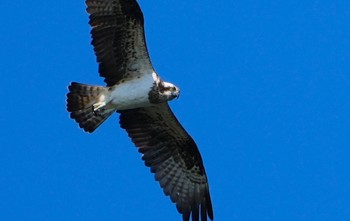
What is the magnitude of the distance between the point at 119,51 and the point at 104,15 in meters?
0.48

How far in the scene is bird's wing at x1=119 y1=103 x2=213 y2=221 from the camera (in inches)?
461

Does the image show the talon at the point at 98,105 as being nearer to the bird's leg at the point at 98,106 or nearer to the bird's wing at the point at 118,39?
the bird's leg at the point at 98,106

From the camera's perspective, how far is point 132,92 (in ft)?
35.6

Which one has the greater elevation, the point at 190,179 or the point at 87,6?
the point at 87,6

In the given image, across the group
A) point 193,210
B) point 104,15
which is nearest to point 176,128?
point 193,210

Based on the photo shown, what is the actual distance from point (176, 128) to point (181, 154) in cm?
39

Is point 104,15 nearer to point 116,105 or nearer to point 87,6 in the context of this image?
point 87,6

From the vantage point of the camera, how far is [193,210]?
11.9 metres

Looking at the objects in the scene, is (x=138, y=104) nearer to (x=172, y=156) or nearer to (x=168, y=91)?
(x=168, y=91)

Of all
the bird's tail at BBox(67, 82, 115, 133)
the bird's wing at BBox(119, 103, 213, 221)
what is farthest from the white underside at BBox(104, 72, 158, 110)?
the bird's wing at BBox(119, 103, 213, 221)

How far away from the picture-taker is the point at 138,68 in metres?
Result: 10.9

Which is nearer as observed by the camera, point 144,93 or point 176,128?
point 144,93

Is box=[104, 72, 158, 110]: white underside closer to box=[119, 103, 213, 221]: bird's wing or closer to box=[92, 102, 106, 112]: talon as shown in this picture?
box=[92, 102, 106, 112]: talon

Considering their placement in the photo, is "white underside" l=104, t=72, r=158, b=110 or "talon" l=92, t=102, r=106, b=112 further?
"talon" l=92, t=102, r=106, b=112
